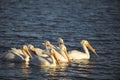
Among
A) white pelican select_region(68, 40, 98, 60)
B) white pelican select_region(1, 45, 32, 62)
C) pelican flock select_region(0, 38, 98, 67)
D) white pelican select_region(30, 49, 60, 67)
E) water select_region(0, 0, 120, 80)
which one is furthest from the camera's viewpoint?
white pelican select_region(68, 40, 98, 60)

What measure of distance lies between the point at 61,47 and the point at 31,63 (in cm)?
169

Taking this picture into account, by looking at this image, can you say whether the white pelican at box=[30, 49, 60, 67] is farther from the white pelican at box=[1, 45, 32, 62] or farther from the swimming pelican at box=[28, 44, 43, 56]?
the swimming pelican at box=[28, 44, 43, 56]

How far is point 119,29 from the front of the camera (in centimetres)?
3688

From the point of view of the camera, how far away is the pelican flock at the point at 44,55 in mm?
26817

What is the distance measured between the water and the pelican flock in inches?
18.5

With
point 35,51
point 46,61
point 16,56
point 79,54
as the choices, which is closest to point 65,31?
point 79,54

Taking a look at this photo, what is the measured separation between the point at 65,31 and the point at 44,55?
8.17 m

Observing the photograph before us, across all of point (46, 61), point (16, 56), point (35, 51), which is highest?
point (35, 51)

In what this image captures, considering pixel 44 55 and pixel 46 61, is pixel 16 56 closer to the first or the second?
A: pixel 44 55

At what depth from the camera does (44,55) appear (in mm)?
27719

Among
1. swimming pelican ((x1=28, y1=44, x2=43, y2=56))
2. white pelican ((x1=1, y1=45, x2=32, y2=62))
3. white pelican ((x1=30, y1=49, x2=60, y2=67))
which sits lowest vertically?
white pelican ((x1=30, y1=49, x2=60, y2=67))

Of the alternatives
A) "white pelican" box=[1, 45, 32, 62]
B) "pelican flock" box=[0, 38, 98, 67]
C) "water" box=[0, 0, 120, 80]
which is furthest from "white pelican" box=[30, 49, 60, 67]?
"white pelican" box=[1, 45, 32, 62]

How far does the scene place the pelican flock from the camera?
26817mm

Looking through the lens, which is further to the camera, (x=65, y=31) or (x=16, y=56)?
(x=65, y=31)
